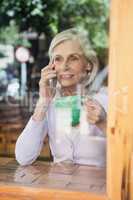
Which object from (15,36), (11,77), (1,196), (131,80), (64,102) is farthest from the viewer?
(15,36)

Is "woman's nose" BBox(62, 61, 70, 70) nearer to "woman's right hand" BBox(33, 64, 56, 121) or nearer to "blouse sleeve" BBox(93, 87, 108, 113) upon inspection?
"woman's right hand" BBox(33, 64, 56, 121)

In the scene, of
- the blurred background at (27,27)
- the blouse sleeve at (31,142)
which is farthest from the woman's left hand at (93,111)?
the blurred background at (27,27)

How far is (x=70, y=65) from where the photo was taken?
1661 mm

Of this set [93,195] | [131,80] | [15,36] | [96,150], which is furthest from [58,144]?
[15,36]

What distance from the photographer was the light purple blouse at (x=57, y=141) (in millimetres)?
1663

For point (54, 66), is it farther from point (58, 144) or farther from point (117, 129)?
point (117, 129)

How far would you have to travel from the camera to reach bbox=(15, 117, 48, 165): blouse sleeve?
1.70m

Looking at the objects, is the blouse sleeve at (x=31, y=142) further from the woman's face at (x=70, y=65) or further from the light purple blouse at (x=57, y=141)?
the woman's face at (x=70, y=65)

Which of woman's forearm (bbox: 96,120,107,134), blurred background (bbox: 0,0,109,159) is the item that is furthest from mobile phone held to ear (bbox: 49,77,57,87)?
blurred background (bbox: 0,0,109,159)

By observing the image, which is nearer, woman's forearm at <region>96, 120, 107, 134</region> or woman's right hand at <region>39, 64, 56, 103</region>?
woman's forearm at <region>96, 120, 107, 134</region>

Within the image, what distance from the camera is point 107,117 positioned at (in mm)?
1426

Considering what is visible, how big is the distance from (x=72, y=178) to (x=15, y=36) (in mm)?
4417

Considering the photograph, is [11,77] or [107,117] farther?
[11,77]

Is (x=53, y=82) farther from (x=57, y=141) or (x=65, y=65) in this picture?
(x=57, y=141)
